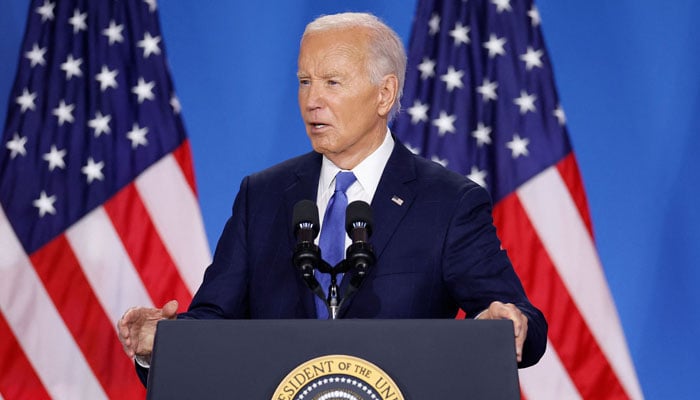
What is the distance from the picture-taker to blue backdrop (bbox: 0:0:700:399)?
405 centimetres

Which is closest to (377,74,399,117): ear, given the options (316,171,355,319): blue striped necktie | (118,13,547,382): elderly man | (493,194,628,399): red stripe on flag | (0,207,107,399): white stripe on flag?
(118,13,547,382): elderly man

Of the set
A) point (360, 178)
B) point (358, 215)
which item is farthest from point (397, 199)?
point (358, 215)

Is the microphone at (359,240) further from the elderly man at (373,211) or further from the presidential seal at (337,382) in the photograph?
the elderly man at (373,211)

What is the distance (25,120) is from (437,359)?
3.17 m

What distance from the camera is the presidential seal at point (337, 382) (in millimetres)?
1523

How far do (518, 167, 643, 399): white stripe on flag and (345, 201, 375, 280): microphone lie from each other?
2.33 meters

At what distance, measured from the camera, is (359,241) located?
1.76m

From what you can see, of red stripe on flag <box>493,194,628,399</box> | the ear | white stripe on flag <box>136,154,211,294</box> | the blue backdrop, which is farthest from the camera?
white stripe on flag <box>136,154,211,294</box>

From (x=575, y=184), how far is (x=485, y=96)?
0.54m

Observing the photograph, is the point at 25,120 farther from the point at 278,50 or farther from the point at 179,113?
the point at 278,50

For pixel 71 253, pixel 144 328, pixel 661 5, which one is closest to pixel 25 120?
pixel 71 253

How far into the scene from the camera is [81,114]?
423 cm

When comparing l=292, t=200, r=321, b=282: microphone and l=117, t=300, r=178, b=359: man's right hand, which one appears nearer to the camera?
l=292, t=200, r=321, b=282: microphone

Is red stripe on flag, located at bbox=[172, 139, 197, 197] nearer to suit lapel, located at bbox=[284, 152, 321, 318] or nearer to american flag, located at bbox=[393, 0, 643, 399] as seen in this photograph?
american flag, located at bbox=[393, 0, 643, 399]
